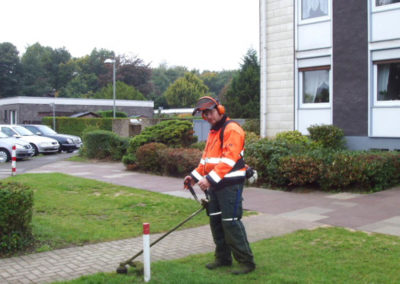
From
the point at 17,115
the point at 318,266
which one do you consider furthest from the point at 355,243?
the point at 17,115

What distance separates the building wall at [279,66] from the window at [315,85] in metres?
0.45

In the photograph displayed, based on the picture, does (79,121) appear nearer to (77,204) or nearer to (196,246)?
(77,204)

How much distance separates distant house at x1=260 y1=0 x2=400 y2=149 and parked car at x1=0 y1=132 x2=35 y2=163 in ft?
34.4

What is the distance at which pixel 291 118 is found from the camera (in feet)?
54.3

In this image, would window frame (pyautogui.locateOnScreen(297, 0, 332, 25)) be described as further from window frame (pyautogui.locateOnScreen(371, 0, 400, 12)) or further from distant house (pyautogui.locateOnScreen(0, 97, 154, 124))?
distant house (pyautogui.locateOnScreen(0, 97, 154, 124))

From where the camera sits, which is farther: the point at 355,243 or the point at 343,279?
the point at 355,243

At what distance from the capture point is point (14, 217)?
6.27 meters

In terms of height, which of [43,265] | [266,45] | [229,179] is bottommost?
[43,265]

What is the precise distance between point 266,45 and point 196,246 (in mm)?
12155

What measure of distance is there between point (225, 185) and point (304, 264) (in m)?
1.37

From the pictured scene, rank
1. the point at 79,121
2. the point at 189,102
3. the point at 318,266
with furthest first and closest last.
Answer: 1. the point at 189,102
2. the point at 79,121
3. the point at 318,266

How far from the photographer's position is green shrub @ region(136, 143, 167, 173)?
15.4 meters

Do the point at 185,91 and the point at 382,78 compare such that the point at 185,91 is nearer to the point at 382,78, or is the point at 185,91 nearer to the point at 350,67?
the point at 350,67

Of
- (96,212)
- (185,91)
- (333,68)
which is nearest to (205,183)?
(96,212)
